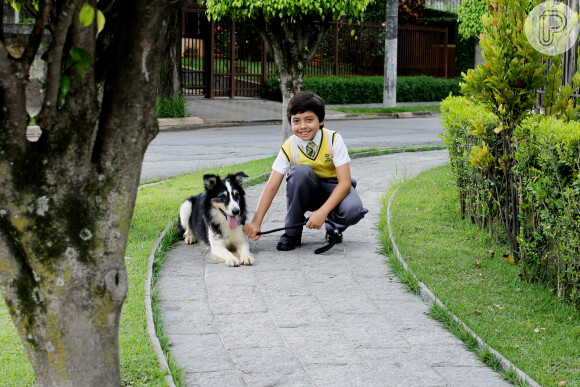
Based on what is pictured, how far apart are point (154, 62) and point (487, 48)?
4137 millimetres

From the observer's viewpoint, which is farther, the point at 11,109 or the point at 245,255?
the point at 245,255

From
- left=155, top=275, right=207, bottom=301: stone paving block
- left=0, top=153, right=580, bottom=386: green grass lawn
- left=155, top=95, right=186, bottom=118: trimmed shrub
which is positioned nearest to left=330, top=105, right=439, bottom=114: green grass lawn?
left=155, top=95, right=186, bottom=118: trimmed shrub

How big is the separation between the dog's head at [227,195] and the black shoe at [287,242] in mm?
634

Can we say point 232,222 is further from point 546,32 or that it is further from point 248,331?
point 546,32

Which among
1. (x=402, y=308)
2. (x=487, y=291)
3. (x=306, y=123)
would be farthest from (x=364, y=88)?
(x=402, y=308)

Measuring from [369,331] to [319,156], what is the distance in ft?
7.79

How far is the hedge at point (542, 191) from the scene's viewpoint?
17.0 ft

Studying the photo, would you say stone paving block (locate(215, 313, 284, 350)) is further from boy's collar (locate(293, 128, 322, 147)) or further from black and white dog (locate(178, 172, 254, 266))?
boy's collar (locate(293, 128, 322, 147))

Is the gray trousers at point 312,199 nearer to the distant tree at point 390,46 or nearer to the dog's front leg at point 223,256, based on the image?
the dog's front leg at point 223,256

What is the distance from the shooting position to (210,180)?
21.8ft

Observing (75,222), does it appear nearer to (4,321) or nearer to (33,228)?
(33,228)

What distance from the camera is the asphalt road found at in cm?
1291

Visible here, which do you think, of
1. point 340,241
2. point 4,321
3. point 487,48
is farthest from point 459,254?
point 4,321

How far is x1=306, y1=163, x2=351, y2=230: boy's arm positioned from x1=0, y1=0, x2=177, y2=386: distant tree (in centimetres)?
342
